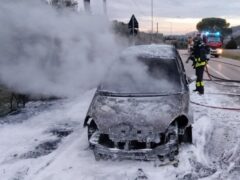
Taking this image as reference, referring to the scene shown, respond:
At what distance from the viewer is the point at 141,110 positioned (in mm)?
6734

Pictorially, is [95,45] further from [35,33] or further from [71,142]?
[71,142]

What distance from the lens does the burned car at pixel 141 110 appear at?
6.33 m

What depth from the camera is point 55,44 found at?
12.6 metres

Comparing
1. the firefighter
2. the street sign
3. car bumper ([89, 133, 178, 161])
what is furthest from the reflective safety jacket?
car bumper ([89, 133, 178, 161])

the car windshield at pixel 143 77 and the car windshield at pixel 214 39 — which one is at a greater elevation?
the car windshield at pixel 143 77

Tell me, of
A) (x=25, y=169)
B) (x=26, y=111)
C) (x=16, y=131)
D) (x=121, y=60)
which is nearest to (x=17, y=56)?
(x=26, y=111)

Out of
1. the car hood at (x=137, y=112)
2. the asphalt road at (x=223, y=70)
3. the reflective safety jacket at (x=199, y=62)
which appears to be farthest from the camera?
the asphalt road at (x=223, y=70)

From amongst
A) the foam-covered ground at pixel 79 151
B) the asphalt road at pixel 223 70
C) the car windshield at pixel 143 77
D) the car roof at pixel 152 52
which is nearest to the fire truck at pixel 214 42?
A: the asphalt road at pixel 223 70

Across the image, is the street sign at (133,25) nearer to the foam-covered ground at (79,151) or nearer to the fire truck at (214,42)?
the foam-covered ground at (79,151)

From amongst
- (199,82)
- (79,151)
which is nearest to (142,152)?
(79,151)

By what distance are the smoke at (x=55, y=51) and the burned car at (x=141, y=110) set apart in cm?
399

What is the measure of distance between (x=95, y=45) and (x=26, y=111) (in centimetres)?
315

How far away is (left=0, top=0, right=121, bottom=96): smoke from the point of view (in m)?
11.9

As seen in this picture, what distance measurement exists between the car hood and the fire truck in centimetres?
2903
